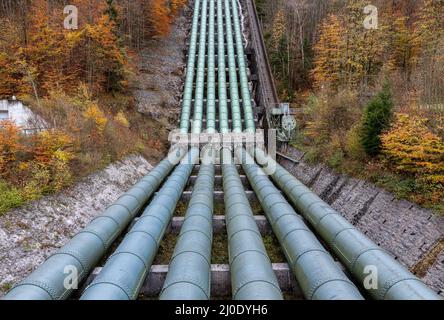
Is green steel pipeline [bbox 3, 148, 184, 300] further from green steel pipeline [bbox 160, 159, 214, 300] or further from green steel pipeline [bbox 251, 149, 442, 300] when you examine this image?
green steel pipeline [bbox 251, 149, 442, 300]


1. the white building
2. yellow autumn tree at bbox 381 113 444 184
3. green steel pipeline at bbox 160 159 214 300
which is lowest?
green steel pipeline at bbox 160 159 214 300

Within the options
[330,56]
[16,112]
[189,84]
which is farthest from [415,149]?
[189,84]

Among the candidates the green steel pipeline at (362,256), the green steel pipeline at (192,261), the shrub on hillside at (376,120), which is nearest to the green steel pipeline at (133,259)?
the green steel pipeline at (192,261)

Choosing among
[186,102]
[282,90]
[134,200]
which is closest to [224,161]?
[134,200]

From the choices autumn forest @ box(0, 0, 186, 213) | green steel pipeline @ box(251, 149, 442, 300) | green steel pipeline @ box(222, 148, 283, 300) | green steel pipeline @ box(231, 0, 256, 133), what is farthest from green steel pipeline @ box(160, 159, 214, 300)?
green steel pipeline @ box(231, 0, 256, 133)

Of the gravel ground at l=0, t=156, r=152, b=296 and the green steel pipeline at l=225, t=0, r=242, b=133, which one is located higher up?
the green steel pipeline at l=225, t=0, r=242, b=133

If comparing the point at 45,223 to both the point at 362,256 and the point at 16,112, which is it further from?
the point at 362,256

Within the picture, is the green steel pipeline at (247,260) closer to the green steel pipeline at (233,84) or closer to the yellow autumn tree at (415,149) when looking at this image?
→ the yellow autumn tree at (415,149)
